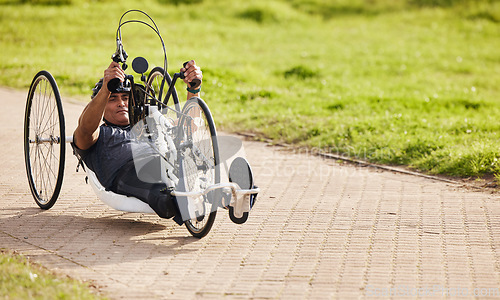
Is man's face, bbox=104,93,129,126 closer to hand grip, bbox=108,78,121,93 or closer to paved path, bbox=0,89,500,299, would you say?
hand grip, bbox=108,78,121,93

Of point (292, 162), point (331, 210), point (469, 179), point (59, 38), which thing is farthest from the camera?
point (59, 38)

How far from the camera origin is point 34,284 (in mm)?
4168

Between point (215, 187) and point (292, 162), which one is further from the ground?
point (215, 187)

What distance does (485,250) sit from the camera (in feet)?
16.9

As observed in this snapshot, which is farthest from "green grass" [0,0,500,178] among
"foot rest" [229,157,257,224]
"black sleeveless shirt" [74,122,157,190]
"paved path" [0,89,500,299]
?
"black sleeveless shirt" [74,122,157,190]

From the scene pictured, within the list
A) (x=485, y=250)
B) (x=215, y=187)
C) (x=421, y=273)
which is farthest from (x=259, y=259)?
(x=485, y=250)

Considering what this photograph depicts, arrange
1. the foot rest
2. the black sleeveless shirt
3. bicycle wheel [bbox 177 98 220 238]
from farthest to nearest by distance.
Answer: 1. the black sleeveless shirt
2. bicycle wheel [bbox 177 98 220 238]
3. the foot rest

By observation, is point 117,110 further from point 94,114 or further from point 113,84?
point 113,84

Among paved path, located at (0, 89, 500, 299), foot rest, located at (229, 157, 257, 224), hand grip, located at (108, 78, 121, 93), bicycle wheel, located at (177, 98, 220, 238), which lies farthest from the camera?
hand grip, located at (108, 78, 121, 93)

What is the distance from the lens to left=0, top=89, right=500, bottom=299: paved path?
14.6 feet

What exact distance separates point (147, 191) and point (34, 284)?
1.29 m

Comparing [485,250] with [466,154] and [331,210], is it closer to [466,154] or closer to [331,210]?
[331,210]

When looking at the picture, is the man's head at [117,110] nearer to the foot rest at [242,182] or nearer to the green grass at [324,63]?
the foot rest at [242,182]

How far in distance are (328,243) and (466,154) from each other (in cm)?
331
